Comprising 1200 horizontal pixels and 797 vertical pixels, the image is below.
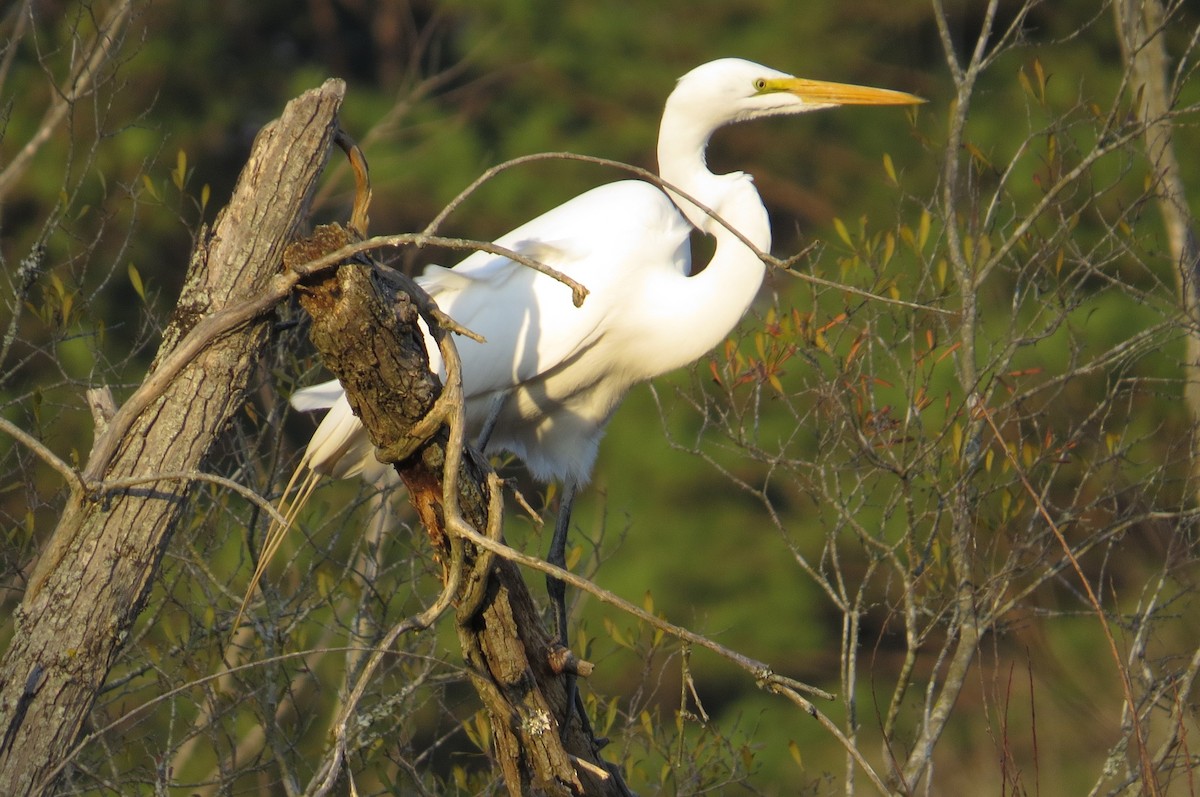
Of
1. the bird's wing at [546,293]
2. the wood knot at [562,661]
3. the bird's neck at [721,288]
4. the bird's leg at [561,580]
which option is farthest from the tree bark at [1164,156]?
the wood knot at [562,661]

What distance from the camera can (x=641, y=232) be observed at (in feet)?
9.21

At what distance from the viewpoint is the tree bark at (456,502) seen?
1573mm

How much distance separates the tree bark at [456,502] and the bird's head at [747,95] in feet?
4.69

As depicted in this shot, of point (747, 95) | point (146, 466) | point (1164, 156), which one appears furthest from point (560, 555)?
point (1164, 156)

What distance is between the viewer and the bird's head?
2916 mm

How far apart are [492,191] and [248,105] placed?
1.56 m

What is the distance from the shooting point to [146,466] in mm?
1797

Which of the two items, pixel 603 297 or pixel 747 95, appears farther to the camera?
pixel 747 95

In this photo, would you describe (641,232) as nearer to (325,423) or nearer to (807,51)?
(325,423)

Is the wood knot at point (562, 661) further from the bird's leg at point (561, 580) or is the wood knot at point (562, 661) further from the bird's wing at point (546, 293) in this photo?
the bird's wing at point (546, 293)

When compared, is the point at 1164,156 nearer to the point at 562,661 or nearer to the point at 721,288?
the point at 721,288

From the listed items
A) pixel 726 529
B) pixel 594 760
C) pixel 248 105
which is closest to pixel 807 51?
pixel 726 529

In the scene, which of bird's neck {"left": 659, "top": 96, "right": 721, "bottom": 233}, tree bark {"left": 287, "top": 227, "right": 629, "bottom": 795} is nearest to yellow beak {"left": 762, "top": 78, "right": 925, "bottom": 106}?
bird's neck {"left": 659, "top": 96, "right": 721, "bottom": 233}

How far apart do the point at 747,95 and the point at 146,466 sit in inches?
65.2
